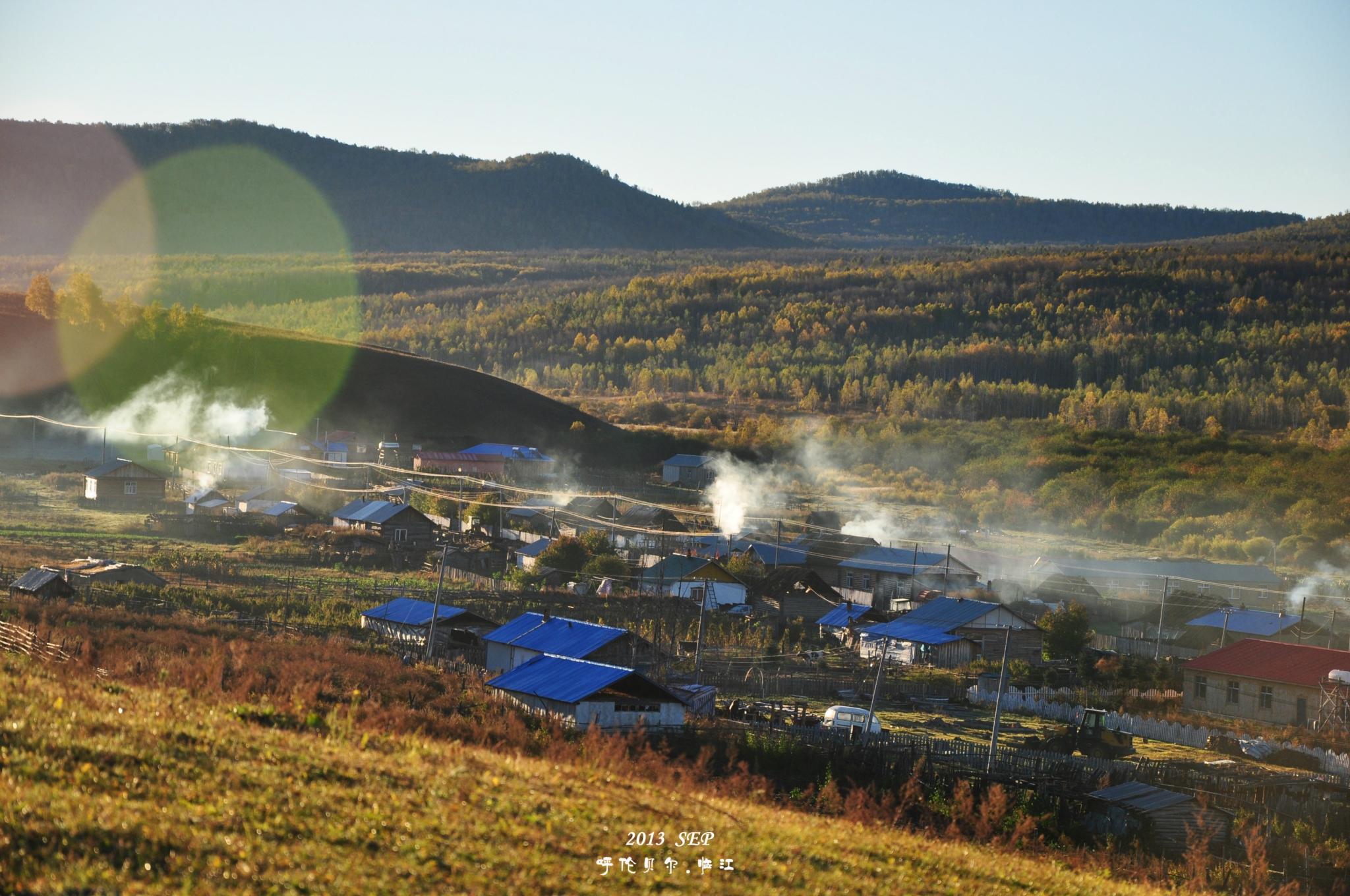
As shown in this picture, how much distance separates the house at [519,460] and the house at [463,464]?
0.31 metres

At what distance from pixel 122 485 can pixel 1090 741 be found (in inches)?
1892

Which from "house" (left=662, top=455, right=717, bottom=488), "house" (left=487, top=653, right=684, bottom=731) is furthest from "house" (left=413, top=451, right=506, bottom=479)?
"house" (left=487, top=653, right=684, bottom=731)

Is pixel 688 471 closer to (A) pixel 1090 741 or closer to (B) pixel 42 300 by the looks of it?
(B) pixel 42 300

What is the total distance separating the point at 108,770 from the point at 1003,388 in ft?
428

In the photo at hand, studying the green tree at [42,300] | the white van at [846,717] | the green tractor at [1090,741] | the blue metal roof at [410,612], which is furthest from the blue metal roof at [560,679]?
the green tree at [42,300]

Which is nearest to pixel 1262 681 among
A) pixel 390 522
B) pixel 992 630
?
pixel 992 630

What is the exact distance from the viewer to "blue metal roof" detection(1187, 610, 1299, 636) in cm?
3925

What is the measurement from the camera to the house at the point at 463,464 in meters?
72.8

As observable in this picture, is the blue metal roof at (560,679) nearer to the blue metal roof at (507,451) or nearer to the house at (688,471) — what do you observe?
the blue metal roof at (507,451)

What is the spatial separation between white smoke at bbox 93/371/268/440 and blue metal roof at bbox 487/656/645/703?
54701 mm

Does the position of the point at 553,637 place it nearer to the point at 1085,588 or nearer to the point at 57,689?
the point at 57,689

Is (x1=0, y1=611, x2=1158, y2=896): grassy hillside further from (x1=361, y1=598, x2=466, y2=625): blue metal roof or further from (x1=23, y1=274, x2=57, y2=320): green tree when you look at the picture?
(x1=23, y1=274, x2=57, y2=320): green tree

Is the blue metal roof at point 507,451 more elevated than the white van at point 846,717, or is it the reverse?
the white van at point 846,717

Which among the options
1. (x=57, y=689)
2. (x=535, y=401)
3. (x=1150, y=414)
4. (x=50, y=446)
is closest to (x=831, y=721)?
(x=57, y=689)
